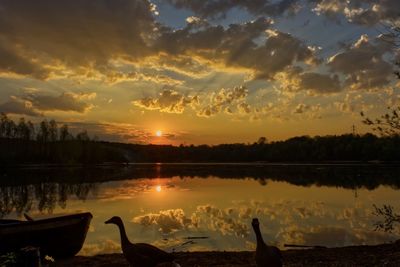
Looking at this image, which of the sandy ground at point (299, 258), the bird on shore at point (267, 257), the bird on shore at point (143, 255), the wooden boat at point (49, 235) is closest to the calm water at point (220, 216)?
the wooden boat at point (49, 235)

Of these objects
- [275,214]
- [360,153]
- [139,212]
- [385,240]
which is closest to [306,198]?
[275,214]

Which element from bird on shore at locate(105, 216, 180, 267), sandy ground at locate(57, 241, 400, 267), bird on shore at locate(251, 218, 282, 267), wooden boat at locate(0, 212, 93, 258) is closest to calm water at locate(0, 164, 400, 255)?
wooden boat at locate(0, 212, 93, 258)

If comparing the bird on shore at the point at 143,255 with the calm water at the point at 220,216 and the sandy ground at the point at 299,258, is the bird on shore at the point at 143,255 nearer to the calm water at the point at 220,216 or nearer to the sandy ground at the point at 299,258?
the sandy ground at the point at 299,258

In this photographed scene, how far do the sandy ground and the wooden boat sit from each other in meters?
0.59

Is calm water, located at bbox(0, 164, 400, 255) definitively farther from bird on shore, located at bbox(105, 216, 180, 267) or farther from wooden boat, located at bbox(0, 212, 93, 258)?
bird on shore, located at bbox(105, 216, 180, 267)

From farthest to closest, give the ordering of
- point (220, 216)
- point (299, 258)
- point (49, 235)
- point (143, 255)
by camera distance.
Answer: point (220, 216) < point (49, 235) < point (299, 258) < point (143, 255)

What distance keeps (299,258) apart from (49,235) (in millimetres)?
8928

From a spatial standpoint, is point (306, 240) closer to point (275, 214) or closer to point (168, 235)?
point (168, 235)

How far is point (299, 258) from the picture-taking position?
16.1 m

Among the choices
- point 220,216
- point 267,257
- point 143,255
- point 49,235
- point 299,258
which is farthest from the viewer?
point 220,216

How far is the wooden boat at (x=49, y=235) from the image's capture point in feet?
53.8

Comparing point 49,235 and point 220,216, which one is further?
point 220,216

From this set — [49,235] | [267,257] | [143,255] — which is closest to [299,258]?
[267,257]

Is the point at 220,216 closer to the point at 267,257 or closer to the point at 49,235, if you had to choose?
the point at 49,235
